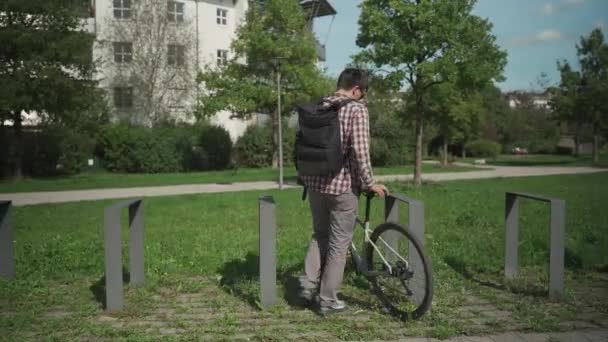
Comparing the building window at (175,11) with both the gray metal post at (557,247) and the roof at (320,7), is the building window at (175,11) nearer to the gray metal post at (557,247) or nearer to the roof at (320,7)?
the roof at (320,7)

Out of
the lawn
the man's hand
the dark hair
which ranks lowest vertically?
the lawn

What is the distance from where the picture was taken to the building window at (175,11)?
3984 cm

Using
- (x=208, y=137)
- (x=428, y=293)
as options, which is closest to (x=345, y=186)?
(x=428, y=293)

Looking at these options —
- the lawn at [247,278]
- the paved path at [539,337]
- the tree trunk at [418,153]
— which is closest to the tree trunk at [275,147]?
the tree trunk at [418,153]

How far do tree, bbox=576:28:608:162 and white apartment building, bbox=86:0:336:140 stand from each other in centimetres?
1622

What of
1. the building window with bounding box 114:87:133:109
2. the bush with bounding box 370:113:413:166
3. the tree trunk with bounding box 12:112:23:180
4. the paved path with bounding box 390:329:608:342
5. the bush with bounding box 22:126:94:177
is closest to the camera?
the paved path with bounding box 390:329:608:342

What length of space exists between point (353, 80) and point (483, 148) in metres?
51.4

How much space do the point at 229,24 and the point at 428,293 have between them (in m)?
43.1

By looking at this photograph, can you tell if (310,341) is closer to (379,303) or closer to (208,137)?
(379,303)

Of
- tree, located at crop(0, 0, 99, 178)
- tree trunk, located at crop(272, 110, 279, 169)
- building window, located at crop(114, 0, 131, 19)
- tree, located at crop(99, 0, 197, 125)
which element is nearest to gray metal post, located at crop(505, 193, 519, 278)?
tree, located at crop(0, 0, 99, 178)

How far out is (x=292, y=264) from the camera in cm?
616

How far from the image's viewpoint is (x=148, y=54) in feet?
127

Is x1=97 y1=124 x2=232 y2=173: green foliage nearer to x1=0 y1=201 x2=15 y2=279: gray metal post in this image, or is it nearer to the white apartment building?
the white apartment building

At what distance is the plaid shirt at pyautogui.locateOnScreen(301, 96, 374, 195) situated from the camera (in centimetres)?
429
